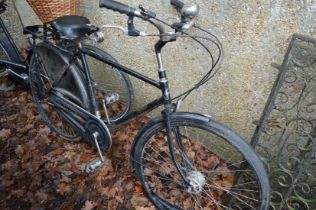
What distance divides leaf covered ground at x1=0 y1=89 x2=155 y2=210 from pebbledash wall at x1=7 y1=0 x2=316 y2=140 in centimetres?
92

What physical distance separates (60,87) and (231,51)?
70.4 inches

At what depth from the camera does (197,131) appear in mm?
3529

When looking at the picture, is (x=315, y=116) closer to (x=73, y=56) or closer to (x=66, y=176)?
(x=73, y=56)

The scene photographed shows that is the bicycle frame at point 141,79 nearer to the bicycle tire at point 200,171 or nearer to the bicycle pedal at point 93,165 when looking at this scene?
the bicycle tire at point 200,171

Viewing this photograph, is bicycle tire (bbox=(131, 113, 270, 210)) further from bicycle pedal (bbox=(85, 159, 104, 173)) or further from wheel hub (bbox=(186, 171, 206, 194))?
bicycle pedal (bbox=(85, 159, 104, 173))

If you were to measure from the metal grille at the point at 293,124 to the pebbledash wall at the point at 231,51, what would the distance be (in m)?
0.13

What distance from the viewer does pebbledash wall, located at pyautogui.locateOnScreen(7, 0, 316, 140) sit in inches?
93.4

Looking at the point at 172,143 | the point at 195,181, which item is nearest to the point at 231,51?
the point at 172,143

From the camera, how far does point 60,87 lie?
328 cm

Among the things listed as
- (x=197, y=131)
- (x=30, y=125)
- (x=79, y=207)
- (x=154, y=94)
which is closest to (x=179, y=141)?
(x=197, y=131)

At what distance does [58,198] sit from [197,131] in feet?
5.45

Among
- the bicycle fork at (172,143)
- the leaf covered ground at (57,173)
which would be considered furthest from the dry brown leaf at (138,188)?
the bicycle fork at (172,143)

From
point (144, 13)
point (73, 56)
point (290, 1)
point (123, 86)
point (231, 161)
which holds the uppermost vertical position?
point (290, 1)

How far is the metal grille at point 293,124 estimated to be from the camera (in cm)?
237
